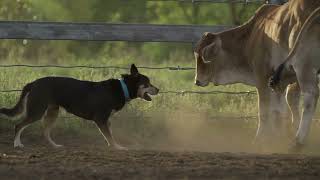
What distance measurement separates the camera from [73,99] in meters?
10.4

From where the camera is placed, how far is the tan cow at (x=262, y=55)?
10.1 m

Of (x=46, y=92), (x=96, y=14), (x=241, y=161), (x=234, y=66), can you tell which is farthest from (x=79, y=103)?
(x=96, y=14)

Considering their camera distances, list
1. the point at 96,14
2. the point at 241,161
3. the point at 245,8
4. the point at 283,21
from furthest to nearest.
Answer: the point at 96,14, the point at 245,8, the point at 283,21, the point at 241,161

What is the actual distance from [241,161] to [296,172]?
683mm

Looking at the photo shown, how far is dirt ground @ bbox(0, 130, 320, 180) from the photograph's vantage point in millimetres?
7281

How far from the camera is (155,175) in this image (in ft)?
23.7

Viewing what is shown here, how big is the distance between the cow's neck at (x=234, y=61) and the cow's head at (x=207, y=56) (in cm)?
7

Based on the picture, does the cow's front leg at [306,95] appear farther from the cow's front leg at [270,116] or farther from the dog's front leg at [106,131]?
the dog's front leg at [106,131]

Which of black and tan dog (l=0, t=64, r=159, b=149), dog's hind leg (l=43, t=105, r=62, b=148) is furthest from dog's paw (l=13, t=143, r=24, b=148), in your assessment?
dog's hind leg (l=43, t=105, r=62, b=148)

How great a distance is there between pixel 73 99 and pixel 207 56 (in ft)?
6.28

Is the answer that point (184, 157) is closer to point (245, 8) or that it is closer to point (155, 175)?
point (155, 175)

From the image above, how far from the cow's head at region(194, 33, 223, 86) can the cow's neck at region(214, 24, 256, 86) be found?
0.07m

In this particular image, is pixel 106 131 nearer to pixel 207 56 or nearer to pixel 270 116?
pixel 207 56

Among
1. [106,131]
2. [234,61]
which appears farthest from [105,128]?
[234,61]
